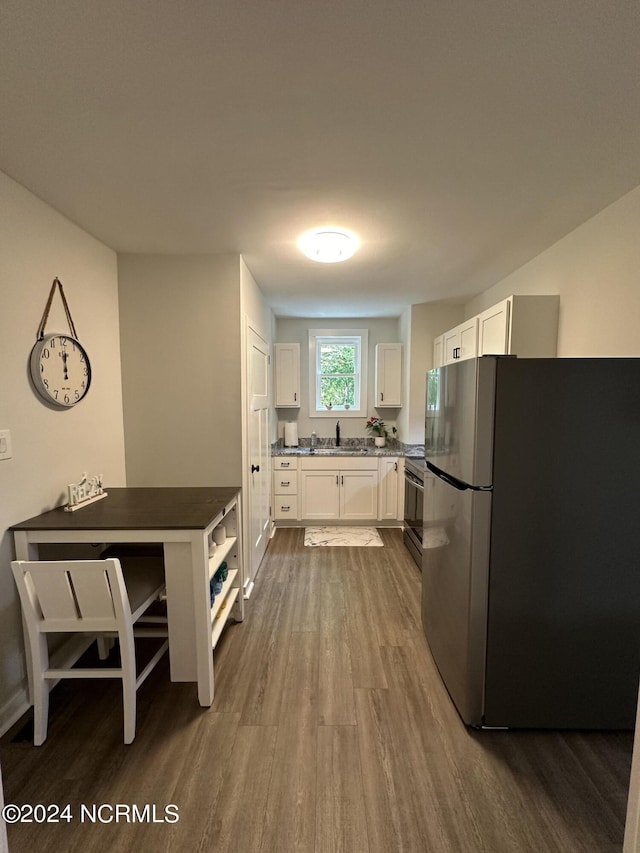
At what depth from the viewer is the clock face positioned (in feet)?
6.19

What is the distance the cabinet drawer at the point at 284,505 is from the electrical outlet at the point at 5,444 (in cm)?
286

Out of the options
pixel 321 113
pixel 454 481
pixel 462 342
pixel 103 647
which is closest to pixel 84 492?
pixel 103 647

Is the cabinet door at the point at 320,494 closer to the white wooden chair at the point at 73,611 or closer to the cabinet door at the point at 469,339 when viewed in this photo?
the cabinet door at the point at 469,339

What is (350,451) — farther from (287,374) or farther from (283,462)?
(287,374)

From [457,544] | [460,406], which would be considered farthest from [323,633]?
[460,406]

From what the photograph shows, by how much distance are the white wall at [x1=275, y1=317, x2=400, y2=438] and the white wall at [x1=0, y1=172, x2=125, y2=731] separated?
2708 mm

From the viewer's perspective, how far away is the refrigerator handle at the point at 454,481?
1632 mm

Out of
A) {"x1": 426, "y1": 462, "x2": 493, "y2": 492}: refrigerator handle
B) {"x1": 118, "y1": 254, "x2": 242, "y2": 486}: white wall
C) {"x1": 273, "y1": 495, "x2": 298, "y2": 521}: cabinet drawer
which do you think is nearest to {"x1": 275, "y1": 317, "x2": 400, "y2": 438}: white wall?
{"x1": 273, "y1": 495, "x2": 298, "y2": 521}: cabinet drawer

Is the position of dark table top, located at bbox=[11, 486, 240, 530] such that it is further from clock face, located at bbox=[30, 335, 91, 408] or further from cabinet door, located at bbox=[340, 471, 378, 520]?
cabinet door, located at bbox=[340, 471, 378, 520]

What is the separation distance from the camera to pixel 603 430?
158 cm

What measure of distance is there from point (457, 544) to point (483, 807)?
2.97 feet

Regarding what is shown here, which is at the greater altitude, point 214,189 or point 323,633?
point 214,189

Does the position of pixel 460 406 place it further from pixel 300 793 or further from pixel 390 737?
pixel 300 793

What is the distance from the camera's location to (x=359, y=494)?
4.36m
